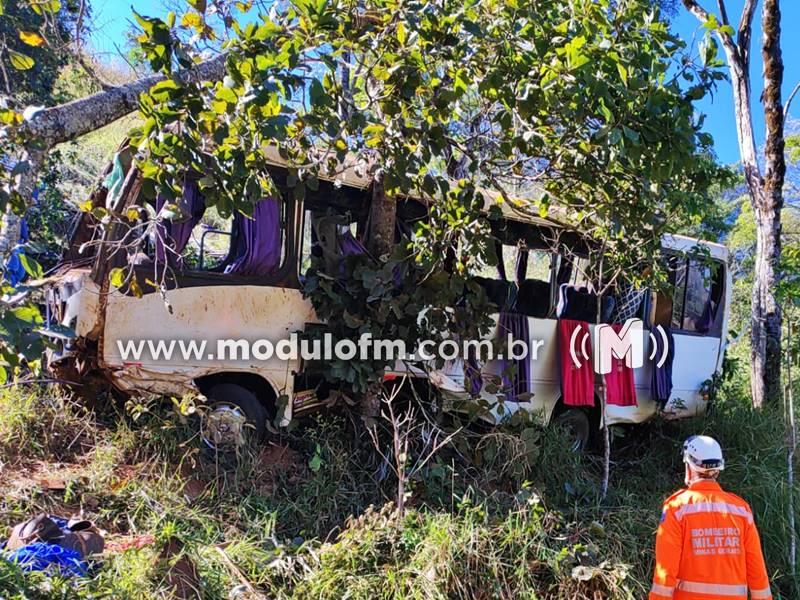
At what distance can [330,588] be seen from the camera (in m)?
3.18

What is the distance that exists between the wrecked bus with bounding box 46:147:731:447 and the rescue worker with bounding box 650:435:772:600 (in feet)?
6.50

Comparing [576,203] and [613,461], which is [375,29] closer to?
[576,203]

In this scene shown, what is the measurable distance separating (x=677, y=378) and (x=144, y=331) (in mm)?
5397

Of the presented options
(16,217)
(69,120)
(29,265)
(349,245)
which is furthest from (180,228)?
(29,265)

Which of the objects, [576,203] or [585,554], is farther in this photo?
[576,203]

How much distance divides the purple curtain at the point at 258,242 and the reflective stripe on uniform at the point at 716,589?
319 cm

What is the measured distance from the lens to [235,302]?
442 centimetres

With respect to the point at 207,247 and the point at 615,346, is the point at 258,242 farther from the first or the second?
the point at 615,346

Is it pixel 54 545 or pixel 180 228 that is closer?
pixel 54 545

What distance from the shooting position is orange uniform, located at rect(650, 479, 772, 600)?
2768 millimetres

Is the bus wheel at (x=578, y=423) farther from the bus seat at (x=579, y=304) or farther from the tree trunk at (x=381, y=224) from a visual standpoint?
the tree trunk at (x=381, y=224)

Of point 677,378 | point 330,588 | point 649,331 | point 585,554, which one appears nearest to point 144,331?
point 330,588

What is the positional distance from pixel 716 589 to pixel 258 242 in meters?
3.41

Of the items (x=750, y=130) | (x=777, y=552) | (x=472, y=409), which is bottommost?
(x=777, y=552)
